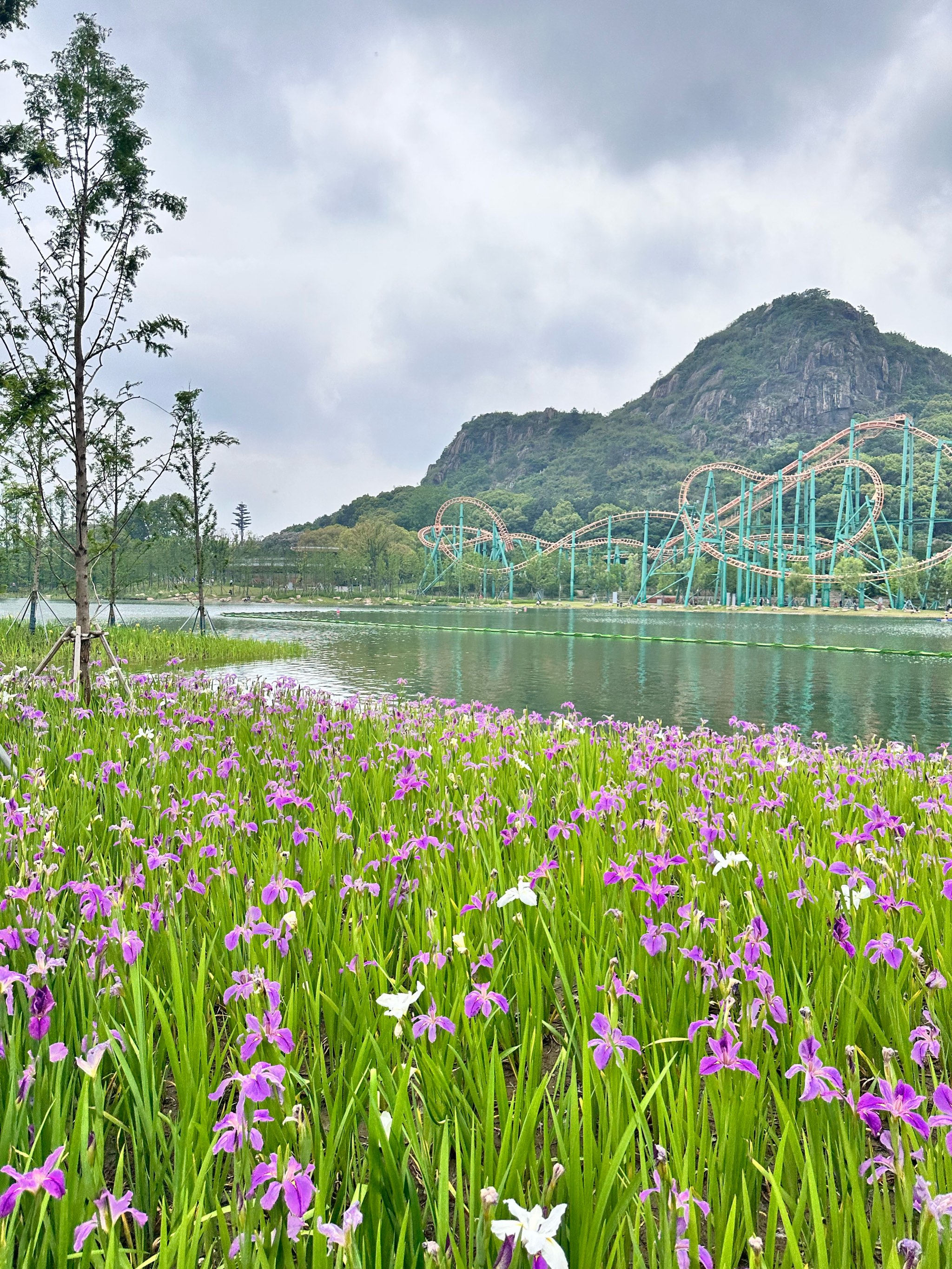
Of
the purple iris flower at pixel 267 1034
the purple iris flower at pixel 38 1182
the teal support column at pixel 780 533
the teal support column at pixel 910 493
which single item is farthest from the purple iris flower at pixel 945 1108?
the teal support column at pixel 910 493

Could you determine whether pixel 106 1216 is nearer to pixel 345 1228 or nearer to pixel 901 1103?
pixel 345 1228

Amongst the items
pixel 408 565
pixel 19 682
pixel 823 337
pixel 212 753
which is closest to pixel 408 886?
pixel 212 753

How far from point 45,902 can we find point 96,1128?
98 cm

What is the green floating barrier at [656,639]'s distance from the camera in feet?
80.4

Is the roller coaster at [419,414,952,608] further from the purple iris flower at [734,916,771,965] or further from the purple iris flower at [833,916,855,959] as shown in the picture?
the purple iris flower at [734,916,771,965]

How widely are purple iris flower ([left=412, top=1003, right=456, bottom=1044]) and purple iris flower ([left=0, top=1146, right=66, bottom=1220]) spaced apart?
0.65m

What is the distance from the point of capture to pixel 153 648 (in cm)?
1778

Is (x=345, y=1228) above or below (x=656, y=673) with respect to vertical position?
above

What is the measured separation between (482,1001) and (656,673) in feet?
54.4

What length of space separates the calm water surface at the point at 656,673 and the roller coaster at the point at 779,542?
29.1 m

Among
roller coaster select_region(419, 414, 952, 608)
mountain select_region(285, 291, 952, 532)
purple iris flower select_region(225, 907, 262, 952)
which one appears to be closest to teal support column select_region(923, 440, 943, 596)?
roller coaster select_region(419, 414, 952, 608)

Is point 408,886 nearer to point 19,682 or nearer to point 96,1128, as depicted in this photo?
point 96,1128

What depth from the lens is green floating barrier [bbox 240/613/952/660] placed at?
24.5 meters

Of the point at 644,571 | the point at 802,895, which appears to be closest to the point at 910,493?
the point at 644,571
